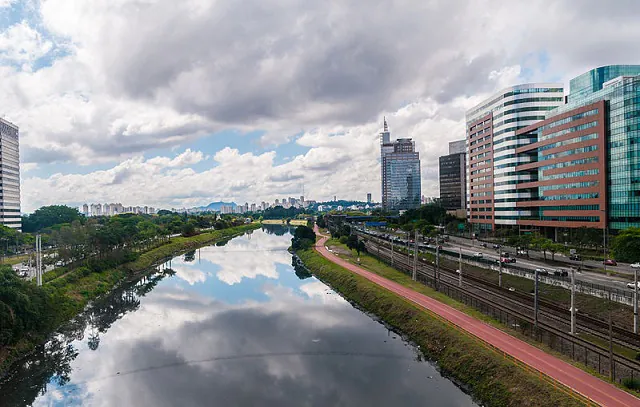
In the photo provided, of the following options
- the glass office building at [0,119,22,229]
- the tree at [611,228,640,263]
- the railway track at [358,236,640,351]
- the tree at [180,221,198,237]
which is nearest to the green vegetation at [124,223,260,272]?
the tree at [180,221,198,237]

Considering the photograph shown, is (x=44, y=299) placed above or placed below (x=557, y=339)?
above

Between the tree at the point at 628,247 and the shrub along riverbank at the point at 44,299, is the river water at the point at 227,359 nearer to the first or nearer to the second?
the shrub along riverbank at the point at 44,299

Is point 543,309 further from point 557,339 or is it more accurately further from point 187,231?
point 187,231

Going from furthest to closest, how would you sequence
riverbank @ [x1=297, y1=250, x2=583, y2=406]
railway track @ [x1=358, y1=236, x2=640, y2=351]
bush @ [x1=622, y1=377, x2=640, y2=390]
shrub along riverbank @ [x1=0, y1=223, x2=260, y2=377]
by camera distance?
shrub along riverbank @ [x1=0, y1=223, x2=260, y2=377]
railway track @ [x1=358, y1=236, x2=640, y2=351]
riverbank @ [x1=297, y1=250, x2=583, y2=406]
bush @ [x1=622, y1=377, x2=640, y2=390]

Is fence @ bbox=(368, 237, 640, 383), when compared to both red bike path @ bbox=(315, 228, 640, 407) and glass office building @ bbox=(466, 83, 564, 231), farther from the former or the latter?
glass office building @ bbox=(466, 83, 564, 231)

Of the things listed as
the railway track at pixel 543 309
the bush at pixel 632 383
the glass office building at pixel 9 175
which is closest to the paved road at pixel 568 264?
the railway track at pixel 543 309

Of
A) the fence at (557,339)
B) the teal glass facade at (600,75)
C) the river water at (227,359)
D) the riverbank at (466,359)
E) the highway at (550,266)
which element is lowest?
the river water at (227,359)

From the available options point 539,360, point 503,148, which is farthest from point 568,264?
point 503,148
